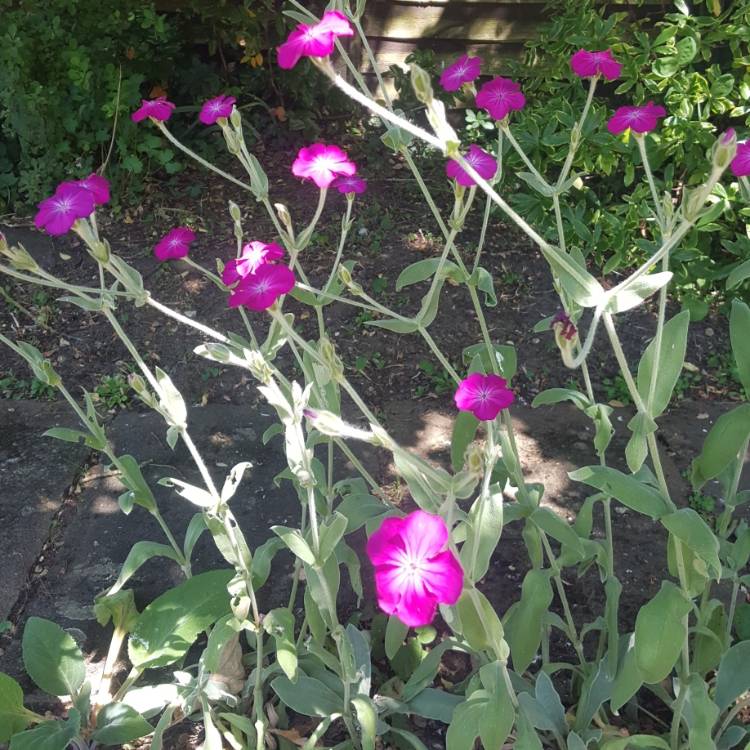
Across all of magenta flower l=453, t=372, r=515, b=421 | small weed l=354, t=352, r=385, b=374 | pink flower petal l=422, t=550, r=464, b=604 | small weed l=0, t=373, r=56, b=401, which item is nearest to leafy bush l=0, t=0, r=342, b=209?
small weed l=0, t=373, r=56, b=401

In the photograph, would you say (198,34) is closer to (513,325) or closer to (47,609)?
(513,325)

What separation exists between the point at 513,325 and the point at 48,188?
2.10 metres

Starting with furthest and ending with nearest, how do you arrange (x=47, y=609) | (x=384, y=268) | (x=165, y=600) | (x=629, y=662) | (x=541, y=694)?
1. (x=384, y=268)
2. (x=47, y=609)
3. (x=165, y=600)
4. (x=541, y=694)
5. (x=629, y=662)

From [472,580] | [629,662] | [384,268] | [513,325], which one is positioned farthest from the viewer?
[384,268]

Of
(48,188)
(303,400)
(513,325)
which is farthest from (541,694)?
(48,188)

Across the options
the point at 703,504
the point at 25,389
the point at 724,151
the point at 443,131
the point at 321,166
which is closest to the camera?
the point at 724,151

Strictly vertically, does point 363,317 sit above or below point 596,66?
below

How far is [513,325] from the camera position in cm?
300

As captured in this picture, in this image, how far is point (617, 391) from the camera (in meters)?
2.69

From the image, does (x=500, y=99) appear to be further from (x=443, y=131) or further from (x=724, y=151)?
(x=724, y=151)

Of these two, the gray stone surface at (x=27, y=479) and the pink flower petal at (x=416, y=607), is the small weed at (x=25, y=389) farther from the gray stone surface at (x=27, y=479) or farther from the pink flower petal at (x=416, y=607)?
the pink flower petal at (x=416, y=607)

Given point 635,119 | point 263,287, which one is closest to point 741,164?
point 635,119

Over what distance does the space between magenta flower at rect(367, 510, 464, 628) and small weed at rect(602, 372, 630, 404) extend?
1743 millimetres

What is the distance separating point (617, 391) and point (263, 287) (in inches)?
67.4
